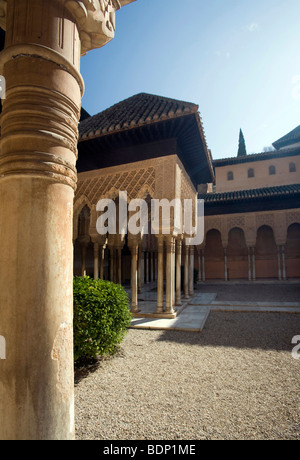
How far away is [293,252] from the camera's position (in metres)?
17.4

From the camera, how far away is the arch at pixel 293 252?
17.3m

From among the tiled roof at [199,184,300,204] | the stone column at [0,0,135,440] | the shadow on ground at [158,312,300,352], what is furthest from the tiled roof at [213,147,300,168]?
the stone column at [0,0,135,440]

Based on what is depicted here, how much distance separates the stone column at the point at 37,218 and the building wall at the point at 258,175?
22.9 metres

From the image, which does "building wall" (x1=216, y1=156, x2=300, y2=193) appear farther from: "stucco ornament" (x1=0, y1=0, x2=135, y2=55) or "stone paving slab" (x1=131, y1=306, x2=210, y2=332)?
"stucco ornament" (x1=0, y1=0, x2=135, y2=55)

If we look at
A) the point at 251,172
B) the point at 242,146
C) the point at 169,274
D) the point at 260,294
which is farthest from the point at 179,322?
the point at 242,146

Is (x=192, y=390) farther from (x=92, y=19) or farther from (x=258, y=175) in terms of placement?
(x=258, y=175)

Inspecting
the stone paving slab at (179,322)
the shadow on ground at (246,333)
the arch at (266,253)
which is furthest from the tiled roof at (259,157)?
the stone paving slab at (179,322)

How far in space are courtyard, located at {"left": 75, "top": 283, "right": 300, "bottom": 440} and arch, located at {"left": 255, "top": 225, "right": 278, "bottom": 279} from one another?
1342cm

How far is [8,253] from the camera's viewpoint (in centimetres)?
148

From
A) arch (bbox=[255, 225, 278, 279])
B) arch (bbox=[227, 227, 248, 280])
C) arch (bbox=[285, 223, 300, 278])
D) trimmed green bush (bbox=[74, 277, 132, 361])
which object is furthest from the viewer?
arch (bbox=[227, 227, 248, 280])

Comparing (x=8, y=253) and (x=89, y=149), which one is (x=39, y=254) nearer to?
(x=8, y=253)

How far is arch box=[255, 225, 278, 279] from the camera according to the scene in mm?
17656

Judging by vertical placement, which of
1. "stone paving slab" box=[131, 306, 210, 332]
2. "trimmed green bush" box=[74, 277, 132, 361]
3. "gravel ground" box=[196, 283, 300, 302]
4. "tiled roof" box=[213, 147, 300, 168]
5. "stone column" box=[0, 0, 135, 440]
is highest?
"tiled roof" box=[213, 147, 300, 168]
